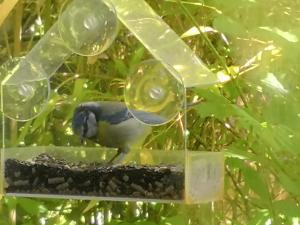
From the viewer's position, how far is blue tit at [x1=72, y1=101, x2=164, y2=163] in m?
1.31

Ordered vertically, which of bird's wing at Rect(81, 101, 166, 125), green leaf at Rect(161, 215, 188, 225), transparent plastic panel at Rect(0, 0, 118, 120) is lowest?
green leaf at Rect(161, 215, 188, 225)

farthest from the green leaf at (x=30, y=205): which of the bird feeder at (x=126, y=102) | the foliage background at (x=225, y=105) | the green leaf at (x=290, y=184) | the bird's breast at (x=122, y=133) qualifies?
the green leaf at (x=290, y=184)

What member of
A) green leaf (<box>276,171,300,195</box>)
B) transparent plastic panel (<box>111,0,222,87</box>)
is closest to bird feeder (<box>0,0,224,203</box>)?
transparent plastic panel (<box>111,0,222,87</box>)

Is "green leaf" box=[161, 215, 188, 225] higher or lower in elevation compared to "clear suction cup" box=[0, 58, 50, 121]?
lower

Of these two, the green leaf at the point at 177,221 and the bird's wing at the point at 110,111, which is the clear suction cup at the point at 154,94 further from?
the green leaf at the point at 177,221

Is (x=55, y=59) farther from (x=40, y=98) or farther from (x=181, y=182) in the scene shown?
(x=181, y=182)

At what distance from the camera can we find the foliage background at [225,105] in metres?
1.19

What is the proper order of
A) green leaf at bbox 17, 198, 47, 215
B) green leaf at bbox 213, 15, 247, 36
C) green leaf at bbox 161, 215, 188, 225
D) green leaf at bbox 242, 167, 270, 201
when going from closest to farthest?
green leaf at bbox 213, 15, 247, 36 → green leaf at bbox 242, 167, 270, 201 → green leaf at bbox 161, 215, 188, 225 → green leaf at bbox 17, 198, 47, 215

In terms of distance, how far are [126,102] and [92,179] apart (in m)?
0.15

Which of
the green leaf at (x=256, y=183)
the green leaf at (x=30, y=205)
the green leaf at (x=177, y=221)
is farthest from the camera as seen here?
the green leaf at (x=30, y=205)

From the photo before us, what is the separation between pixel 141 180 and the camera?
126cm

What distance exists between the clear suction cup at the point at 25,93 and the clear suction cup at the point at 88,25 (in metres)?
0.10

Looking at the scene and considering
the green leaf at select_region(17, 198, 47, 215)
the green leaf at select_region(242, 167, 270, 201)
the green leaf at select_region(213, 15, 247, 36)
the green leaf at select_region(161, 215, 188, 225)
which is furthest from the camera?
the green leaf at select_region(17, 198, 47, 215)

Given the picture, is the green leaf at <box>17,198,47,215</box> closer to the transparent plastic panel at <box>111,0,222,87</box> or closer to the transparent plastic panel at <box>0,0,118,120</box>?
the transparent plastic panel at <box>0,0,118,120</box>
